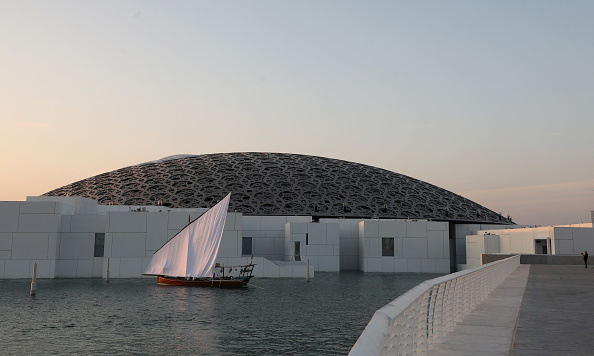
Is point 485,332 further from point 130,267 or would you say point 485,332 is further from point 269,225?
point 269,225

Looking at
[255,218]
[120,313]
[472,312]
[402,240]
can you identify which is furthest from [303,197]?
[472,312]

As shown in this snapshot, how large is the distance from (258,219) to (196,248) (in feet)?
68.4

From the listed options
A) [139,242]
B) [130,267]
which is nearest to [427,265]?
[139,242]

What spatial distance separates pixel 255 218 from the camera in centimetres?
6344

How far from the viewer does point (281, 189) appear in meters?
79.9

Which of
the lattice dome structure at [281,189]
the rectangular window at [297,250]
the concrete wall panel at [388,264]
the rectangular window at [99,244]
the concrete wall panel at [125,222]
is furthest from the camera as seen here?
the lattice dome structure at [281,189]

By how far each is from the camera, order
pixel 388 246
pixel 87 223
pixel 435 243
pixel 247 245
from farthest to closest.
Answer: pixel 247 245 → pixel 435 243 → pixel 388 246 → pixel 87 223

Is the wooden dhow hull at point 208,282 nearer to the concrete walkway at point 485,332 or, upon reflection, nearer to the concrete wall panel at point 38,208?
the concrete wall panel at point 38,208

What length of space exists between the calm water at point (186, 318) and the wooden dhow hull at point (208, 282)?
1.13m

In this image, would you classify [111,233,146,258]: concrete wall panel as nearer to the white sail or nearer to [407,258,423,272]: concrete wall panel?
the white sail

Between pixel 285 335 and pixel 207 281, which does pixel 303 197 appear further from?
pixel 285 335

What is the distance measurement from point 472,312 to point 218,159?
83138 millimetres

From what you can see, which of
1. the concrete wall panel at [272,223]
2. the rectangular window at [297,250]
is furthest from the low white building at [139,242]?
→ the concrete wall panel at [272,223]

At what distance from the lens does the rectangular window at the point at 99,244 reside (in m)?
52.3
